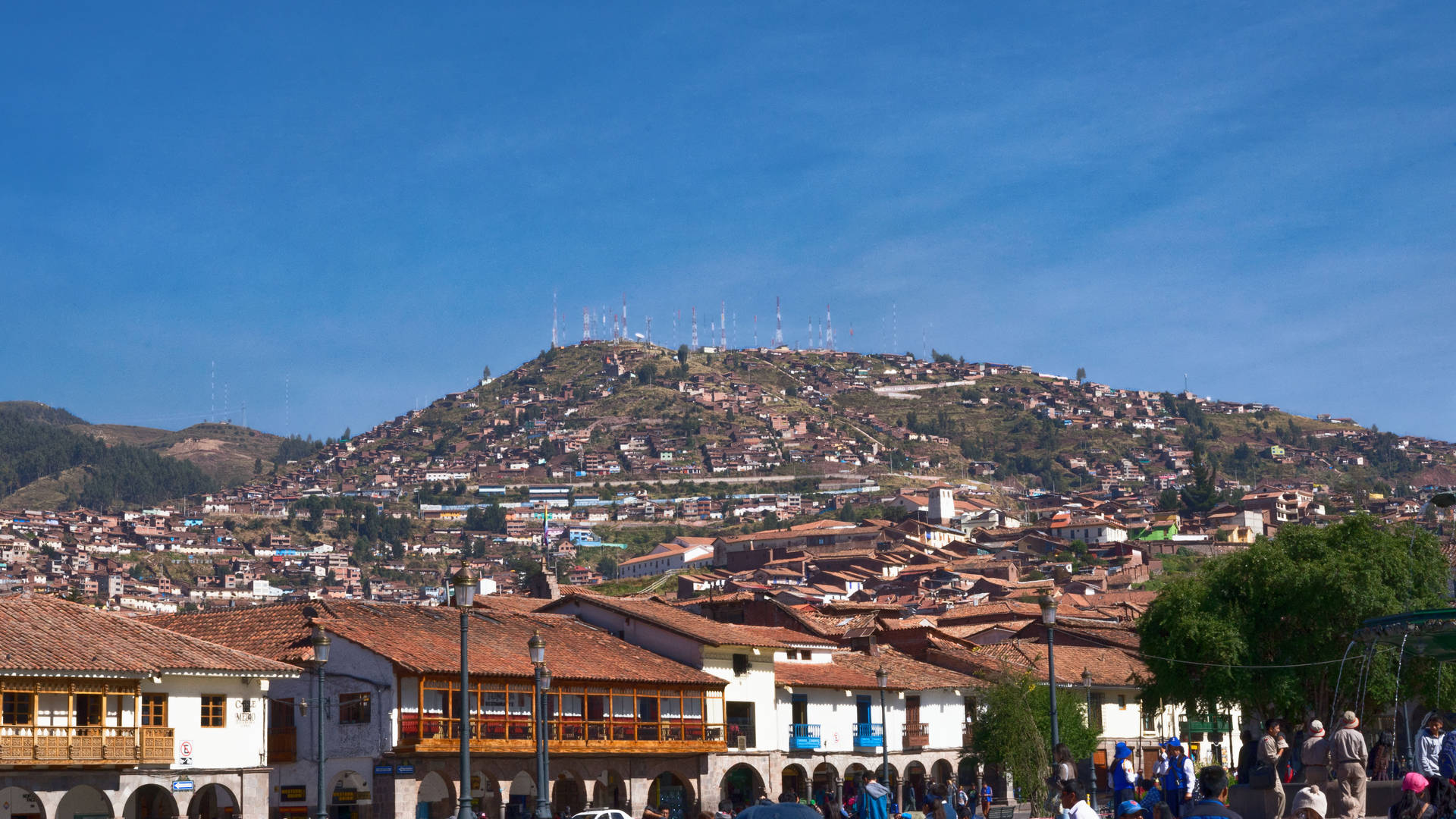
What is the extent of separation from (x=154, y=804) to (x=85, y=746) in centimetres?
351

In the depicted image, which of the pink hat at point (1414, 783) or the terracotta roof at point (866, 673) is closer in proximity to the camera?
the pink hat at point (1414, 783)

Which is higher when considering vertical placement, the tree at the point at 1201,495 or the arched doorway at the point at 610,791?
the tree at the point at 1201,495

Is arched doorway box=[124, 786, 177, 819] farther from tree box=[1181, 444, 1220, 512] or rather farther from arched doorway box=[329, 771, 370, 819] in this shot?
tree box=[1181, 444, 1220, 512]

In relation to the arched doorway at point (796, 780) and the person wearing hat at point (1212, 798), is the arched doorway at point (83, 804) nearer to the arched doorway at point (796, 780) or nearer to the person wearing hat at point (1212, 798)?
the arched doorway at point (796, 780)

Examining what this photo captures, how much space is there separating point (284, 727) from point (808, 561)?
127 meters

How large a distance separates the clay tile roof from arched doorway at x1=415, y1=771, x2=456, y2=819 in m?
6.86

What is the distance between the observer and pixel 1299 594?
155 feet

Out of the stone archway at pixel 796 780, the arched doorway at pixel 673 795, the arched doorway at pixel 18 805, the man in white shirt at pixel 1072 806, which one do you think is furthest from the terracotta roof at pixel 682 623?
the man in white shirt at pixel 1072 806

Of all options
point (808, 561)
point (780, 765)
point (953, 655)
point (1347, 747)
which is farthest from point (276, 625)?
point (808, 561)

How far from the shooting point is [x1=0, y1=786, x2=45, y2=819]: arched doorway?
36.1 meters

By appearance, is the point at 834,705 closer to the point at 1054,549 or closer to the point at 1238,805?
the point at 1238,805

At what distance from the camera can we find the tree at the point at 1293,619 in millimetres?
45531

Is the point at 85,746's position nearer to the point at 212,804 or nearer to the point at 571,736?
the point at 212,804

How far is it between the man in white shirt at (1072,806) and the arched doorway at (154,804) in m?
26.7
